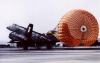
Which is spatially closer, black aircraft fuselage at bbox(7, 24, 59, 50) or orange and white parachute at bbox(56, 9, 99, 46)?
orange and white parachute at bbox(56, 9, 99, 46)

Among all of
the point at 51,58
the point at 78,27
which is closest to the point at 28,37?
the point at 78,27

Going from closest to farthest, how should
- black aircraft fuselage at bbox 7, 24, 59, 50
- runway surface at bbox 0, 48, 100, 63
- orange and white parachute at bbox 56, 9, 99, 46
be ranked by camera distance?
runway surface at bbox 0, 48, 100, 63
orange and white parachute at bbox 56, 9, 99, 46
black aircraft fuselage at bbox 7, 24, 59, 50

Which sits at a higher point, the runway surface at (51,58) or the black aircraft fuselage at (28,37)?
the black aircraft fuselage at (28,37)

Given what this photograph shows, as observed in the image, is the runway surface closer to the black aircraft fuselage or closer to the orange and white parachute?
the orange and white parachute

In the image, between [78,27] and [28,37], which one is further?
[28,37]

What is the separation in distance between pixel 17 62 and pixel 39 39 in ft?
95.2

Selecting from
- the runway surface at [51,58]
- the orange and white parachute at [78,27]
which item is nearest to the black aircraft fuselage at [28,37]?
the orange and white parachute at [78,27]

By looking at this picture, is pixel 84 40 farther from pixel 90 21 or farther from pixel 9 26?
Answer: pixel 9 26

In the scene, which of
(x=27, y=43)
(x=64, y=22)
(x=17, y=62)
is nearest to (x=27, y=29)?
(x=27, y=43)

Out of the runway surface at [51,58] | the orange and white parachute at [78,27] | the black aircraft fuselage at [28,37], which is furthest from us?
the black aircraft fuselage at [28,37]

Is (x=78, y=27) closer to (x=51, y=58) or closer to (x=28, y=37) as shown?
(x=28, y=37)

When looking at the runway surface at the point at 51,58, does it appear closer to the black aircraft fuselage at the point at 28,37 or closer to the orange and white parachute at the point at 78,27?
the orange and white parachute at the point at 78,27

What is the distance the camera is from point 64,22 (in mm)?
37312

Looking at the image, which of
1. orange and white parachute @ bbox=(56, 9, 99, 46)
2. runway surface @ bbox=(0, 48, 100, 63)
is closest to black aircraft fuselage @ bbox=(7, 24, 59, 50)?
orange and white parachute @ bbox=(56, 9, 99, 46)
